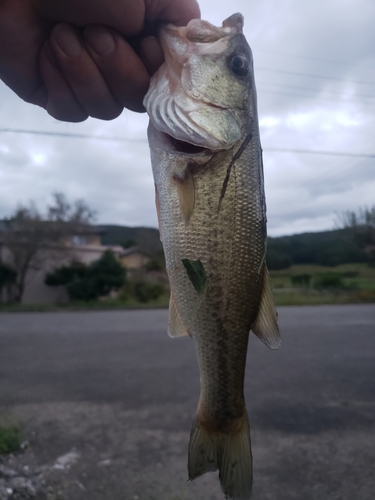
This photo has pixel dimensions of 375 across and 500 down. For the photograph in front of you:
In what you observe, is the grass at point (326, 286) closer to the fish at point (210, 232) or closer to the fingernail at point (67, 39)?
the fish at point (210, 232)

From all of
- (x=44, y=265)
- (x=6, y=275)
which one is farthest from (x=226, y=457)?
(x=44, y=265)

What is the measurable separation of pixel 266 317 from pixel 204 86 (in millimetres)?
915

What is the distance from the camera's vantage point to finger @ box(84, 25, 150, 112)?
1.59 meters

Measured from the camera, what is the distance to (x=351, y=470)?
4105 millimetres

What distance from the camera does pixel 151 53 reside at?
1.68 m

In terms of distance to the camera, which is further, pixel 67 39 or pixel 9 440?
pixel 9 440

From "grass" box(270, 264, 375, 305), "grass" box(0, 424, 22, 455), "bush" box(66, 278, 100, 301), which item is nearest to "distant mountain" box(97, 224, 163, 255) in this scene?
"bush" box(66, 278, 100, 301)

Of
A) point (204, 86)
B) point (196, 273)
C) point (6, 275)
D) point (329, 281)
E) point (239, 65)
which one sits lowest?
point (329, 281)

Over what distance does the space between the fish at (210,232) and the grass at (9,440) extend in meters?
3.60

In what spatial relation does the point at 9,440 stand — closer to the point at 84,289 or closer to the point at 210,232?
the point at 210,232

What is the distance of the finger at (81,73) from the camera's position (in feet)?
5.19

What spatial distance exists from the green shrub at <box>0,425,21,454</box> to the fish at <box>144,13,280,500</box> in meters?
3.60

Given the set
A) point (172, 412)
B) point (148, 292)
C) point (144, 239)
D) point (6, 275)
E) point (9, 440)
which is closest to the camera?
point (9, 440)

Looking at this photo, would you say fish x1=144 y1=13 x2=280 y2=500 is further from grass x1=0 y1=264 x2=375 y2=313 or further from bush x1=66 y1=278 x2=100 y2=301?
bush x1=66 y1=278 x2=100 y2=301
